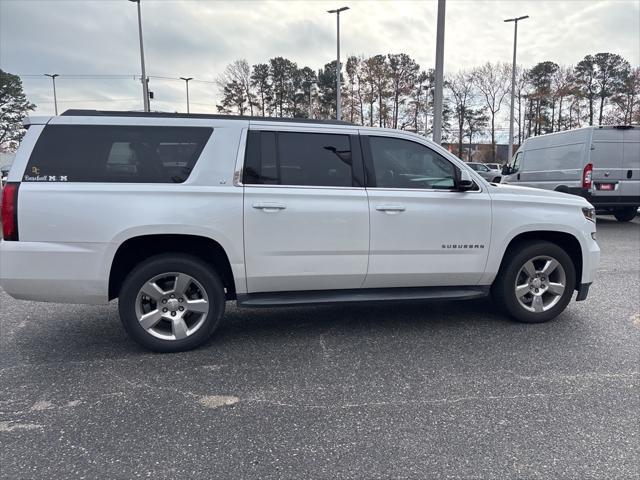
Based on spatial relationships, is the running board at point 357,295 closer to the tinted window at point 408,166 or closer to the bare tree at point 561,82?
the tinted window at point 408,166

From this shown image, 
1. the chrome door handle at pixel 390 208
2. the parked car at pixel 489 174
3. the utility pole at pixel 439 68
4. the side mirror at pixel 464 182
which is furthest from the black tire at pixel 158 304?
the parked car at pixel 489 174

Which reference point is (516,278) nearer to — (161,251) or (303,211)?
(303,211)

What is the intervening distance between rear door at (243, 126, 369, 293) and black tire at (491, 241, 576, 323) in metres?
1.44

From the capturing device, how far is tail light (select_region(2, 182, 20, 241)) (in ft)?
11.5

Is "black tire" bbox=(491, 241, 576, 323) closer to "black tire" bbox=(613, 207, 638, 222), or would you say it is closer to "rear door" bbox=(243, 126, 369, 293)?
"rear door" bbox=(243, 126, 369, 293)

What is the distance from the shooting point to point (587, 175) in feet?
36.7

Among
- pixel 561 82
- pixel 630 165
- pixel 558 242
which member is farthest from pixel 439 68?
pixel 561 82

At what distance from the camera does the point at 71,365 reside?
3750 millimetres

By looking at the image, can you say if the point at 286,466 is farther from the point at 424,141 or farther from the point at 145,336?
the point at 424,141

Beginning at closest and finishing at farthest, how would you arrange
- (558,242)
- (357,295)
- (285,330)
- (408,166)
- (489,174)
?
1. (357,295)
2. (408,166)
3. (285,330)
4. (558,242)
5. (489,174)

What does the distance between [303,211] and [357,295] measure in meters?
0.92

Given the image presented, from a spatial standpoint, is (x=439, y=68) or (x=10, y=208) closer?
(x=10, y=208)

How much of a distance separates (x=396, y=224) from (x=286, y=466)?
2300 millimetres

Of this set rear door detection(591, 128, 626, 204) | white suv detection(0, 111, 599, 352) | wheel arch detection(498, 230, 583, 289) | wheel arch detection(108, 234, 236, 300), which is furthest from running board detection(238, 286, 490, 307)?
rear door detection(591, 128, 626, 204)
